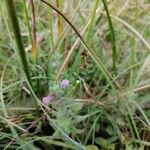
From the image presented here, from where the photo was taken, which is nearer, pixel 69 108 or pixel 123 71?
pixel 69 108

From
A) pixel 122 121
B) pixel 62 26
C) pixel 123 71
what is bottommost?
pixel 122 121

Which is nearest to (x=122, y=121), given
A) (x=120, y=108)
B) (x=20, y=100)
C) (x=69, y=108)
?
(x=120, y=108)

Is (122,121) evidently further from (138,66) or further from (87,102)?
(138,66)

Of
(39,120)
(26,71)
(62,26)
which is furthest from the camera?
(62,26)

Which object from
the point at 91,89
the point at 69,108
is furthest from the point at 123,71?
the point at 69,108

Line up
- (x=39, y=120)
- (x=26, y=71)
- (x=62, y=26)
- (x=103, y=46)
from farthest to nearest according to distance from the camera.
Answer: (x=103, y=46) → (x=62, y=26) → (x=39, y=120) → (x=26, y=71)

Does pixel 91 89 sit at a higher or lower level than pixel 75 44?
lower
